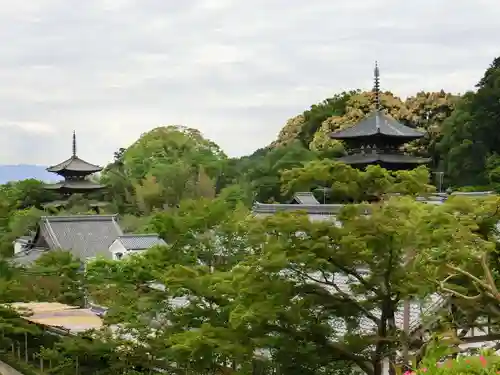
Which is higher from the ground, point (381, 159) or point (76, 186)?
point (381, 159)

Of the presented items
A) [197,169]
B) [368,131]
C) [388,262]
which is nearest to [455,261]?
[388,262]

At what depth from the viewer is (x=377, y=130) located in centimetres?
2062

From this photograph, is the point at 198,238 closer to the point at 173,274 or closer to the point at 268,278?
the point at 173,274

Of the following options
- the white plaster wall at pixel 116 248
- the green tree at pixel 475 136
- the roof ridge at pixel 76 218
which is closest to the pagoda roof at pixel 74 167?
the roof ridge at pixel 76 218

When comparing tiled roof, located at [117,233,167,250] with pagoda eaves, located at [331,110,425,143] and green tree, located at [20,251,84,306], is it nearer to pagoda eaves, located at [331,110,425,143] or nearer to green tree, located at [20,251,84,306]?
green tree, located at [20,251,84,306]

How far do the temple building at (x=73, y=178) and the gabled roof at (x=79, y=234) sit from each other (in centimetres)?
1195

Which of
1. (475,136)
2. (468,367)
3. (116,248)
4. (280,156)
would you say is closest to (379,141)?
(116,248)

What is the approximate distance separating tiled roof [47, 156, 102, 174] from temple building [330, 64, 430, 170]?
21150mm

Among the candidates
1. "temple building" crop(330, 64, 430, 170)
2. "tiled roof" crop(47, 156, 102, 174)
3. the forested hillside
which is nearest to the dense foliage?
"temple building" crop(330, 64, 430, 170)

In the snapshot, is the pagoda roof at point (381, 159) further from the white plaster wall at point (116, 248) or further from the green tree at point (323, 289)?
the green tree at point (323, 289)

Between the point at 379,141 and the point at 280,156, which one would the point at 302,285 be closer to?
the point at 379,141

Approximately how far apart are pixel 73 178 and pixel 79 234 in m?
13.9

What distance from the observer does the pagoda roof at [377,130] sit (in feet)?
67.9

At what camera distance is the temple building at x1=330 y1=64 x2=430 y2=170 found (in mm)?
20703
